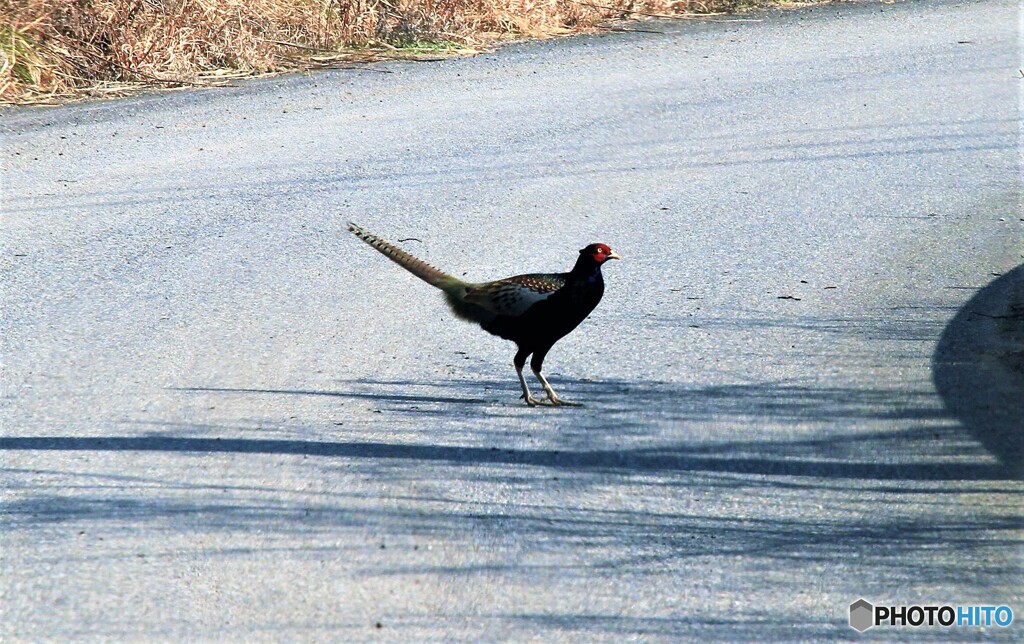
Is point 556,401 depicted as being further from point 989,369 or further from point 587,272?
point 989,369

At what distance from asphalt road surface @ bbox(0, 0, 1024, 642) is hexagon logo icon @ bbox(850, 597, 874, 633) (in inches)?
1.7

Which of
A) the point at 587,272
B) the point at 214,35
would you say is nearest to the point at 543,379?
the point at 587,272

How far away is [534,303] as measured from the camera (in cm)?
487

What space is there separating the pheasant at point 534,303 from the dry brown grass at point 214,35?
7017 millimetres

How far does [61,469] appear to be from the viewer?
453 cm

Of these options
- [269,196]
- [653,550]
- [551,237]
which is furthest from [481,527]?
[269,196]

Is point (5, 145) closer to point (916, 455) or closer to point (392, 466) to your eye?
point (392, 466)

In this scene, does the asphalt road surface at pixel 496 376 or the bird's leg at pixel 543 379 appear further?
the bird's leg at pixel 543 379

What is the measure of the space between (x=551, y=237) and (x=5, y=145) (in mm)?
4277

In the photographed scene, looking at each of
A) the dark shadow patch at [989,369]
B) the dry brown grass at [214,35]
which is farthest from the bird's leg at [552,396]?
the dry brown grass at [214,35]

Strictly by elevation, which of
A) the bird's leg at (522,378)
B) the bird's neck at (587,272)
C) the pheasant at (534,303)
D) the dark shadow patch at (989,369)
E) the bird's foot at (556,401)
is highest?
the bird's neck at (587,272)

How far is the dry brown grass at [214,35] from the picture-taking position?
1134cm

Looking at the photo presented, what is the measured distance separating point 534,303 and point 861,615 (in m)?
1.75

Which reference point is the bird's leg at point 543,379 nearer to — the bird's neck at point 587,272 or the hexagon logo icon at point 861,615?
the bird's neck at point 587,272
